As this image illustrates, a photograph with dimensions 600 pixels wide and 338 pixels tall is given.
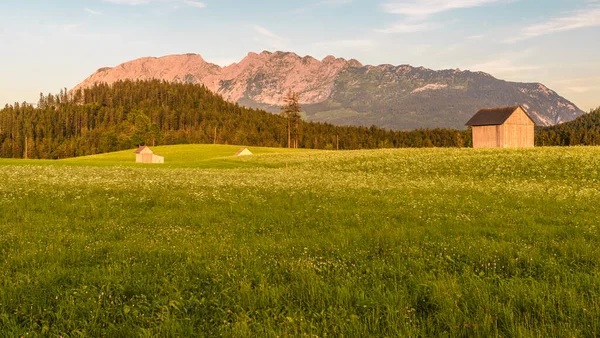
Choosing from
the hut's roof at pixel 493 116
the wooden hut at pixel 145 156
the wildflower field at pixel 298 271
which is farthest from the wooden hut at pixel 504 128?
the wooden hut at pixel 145 156

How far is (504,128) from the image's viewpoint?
78.6m

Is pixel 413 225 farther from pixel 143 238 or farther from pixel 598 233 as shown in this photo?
pixel 143 238

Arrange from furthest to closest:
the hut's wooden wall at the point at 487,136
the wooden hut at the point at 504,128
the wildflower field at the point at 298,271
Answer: the hut's wooden wall at the point at 487,136, the wooden hut at the point at 504,128, the wildflower field at the point at 298,271

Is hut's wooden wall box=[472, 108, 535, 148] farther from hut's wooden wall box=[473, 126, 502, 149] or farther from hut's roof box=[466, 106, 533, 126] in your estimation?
hut's roof box=[466, 106, 533, 126]

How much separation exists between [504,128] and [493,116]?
13.8 feet

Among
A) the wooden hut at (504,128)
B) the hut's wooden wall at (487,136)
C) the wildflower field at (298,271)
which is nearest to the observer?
the wildflower field at (298,271)

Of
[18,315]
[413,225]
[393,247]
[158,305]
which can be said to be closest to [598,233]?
[413,225]

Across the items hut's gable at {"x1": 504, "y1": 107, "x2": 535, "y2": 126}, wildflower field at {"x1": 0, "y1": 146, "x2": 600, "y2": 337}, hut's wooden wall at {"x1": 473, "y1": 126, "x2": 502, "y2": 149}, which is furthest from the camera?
hut's wooden wall at {"x1": 473, "y1": 126, "x2": 502, "y2": 149}

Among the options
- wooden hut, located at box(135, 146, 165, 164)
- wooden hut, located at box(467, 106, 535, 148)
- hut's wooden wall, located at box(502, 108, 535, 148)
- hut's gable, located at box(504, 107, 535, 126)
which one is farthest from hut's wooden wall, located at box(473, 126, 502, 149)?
wooden hut, located at box(135, 146, 165, 164)

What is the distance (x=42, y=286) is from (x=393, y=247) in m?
7.72

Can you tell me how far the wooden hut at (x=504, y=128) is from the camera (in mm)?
78731

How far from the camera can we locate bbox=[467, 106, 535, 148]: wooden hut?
78731mm

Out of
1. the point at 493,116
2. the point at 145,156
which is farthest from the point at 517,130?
the point at 145,156

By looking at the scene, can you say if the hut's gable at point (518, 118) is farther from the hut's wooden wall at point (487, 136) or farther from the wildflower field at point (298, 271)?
the wildflower field at point (298, 271)
